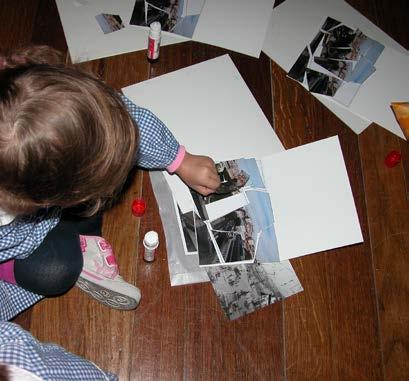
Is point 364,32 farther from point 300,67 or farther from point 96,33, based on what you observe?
point 96,33

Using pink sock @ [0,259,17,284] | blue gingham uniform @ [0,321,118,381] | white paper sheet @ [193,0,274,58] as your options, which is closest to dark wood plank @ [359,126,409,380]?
white paper sheet @ [193,0,274,58]

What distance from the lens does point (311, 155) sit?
979mm

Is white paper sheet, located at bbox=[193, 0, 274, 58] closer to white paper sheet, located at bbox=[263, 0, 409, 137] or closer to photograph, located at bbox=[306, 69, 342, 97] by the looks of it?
white paper sheet, located at bbox=[263, 0, 409, 137]

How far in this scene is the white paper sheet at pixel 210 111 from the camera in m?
0.99

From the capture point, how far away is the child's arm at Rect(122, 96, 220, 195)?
0.78 metres

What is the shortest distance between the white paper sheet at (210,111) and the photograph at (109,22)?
18cm

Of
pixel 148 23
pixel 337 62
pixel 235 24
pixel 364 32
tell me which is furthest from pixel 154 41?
pixel 364 32

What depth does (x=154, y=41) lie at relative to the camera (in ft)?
3.33

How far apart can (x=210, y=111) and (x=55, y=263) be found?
19.2 inches

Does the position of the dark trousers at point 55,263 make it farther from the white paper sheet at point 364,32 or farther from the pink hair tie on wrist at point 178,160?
the white paper sheet at point 364,32

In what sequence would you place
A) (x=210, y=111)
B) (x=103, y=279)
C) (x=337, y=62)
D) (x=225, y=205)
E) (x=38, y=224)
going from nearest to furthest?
(x=38, y=224) → (x=103, y=279) → (x=225, y=205) → (x=210, y=111) → (x=337, y=62)

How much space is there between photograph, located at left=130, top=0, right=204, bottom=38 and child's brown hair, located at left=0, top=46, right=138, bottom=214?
0.59m

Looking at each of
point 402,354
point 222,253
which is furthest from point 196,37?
point 402,354

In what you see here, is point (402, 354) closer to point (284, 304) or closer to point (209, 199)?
point (284, 304)
